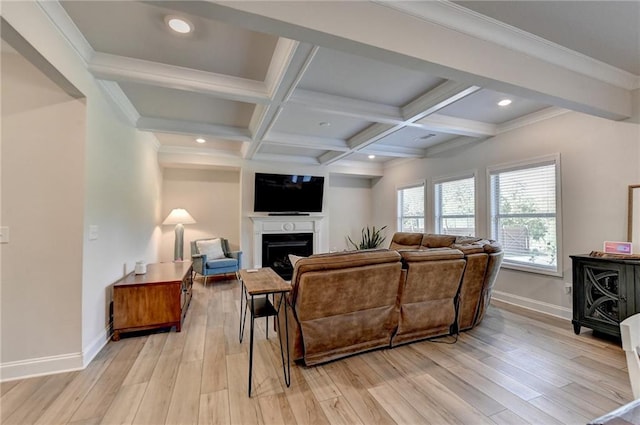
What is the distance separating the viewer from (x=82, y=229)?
2.29 metres

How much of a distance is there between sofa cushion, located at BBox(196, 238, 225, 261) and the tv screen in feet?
3.43

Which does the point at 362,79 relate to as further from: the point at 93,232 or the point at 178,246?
the point at 178,246

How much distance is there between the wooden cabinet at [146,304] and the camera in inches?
111

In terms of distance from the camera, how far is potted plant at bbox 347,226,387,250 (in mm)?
7029

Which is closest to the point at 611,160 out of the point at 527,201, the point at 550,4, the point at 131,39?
the point at 527,201

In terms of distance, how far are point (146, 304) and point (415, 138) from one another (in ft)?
15.2

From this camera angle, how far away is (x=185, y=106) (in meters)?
3.46

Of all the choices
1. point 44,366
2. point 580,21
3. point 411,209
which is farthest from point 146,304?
point 411,209

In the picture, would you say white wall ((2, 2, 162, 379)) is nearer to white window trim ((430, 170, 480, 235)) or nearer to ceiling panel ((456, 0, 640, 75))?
ceiling panel ((456, 0, 640, 75))

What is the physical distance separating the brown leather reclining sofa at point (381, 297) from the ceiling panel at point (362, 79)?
1695mm

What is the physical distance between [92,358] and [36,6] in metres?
2.67

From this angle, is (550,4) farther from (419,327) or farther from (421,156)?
(421,156)

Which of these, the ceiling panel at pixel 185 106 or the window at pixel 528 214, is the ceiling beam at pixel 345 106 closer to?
the ceiling panel at pixel 185 106

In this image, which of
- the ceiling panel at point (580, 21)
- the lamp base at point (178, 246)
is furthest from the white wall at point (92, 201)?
the ceiling panel at point (580, 21)
